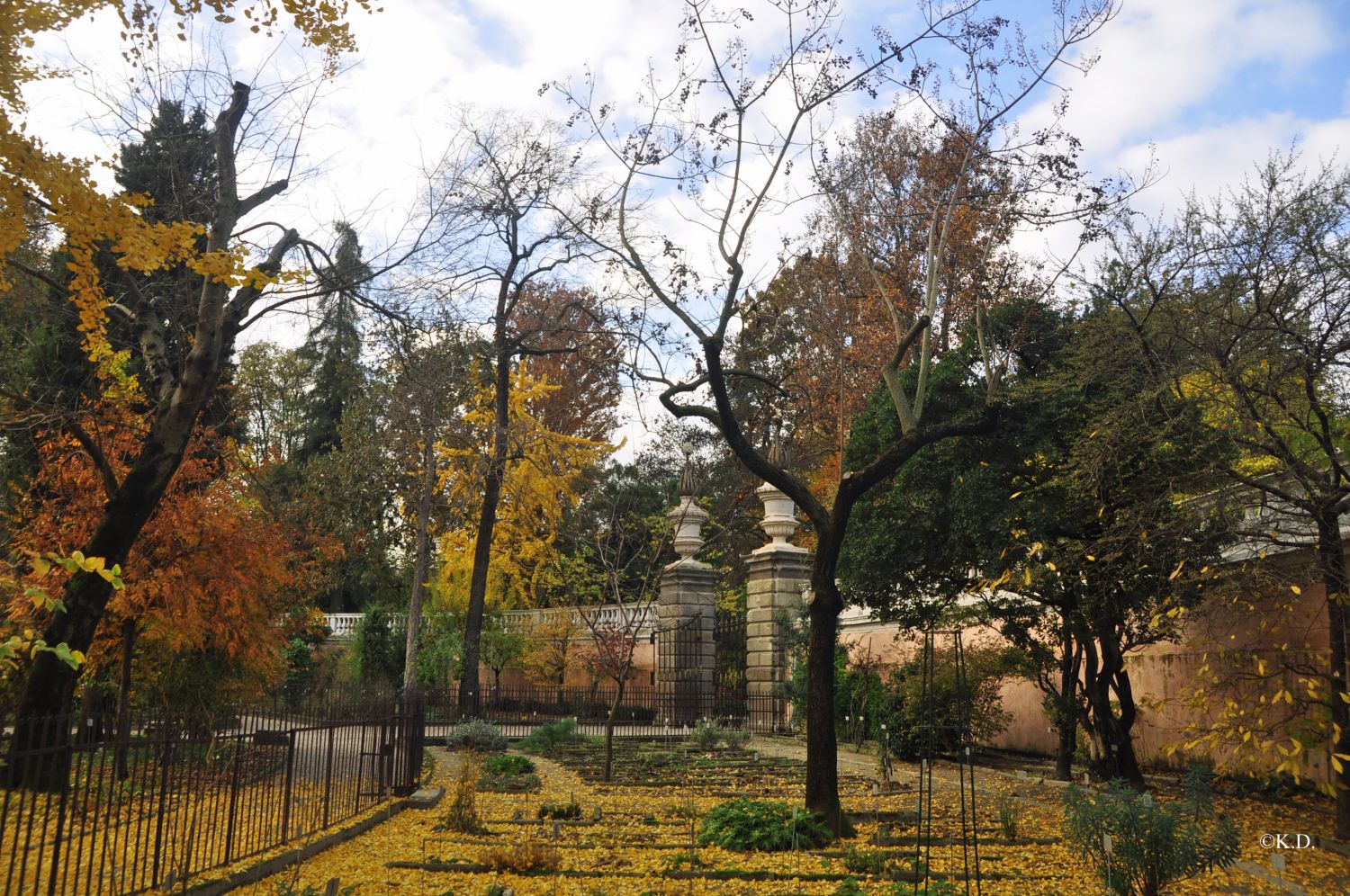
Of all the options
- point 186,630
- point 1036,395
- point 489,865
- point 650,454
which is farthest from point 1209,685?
point 650,454

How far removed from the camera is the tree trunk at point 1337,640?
895cm

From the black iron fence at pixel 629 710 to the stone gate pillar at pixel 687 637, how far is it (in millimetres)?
29

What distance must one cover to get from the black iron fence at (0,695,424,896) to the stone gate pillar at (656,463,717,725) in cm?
1003

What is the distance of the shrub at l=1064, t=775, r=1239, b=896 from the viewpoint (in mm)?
6508

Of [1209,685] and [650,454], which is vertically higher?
[650,454]

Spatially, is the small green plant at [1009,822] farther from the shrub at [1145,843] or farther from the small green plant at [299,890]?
the small green plant at [299,890]

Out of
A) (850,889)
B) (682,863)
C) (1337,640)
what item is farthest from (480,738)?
(1337,640)

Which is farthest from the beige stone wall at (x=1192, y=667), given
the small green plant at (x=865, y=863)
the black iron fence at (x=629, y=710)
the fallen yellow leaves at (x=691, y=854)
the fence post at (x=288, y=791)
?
the fence post at (x=288, y=791)

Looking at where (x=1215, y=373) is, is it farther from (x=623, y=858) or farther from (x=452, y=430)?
(x=452, y=430)

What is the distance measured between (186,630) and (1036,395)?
1165 centimetres

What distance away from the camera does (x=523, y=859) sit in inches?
318

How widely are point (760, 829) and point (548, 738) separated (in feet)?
33.5

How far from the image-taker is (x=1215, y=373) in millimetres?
9211

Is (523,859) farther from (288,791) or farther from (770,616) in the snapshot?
(770,616)
